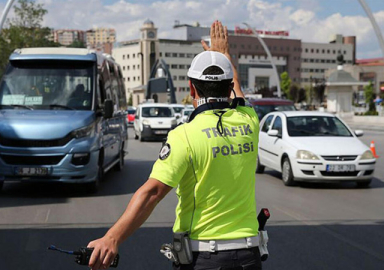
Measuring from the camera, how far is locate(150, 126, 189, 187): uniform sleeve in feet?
9.16

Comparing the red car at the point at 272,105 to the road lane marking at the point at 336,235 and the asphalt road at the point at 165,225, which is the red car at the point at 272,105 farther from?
the road lane marking at the point at 336,235

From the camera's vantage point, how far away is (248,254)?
2.90m

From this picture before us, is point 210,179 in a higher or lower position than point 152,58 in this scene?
lower

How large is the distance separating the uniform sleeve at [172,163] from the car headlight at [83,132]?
838cm

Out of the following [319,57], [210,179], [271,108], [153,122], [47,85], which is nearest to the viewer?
[210,179]

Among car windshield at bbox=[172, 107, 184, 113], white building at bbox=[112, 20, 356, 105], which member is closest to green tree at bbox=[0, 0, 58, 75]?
car windshield at bbox=[172, 107, 184, 113]

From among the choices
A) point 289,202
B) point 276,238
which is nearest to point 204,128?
point 276,238

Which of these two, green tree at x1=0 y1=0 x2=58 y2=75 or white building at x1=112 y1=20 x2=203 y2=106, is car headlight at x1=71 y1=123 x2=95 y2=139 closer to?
green tree at x1=0 y1=0 x2=58 y2=75

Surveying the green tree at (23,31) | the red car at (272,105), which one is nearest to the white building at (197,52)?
the green tree at (23,31)

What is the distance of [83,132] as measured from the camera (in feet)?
36.6

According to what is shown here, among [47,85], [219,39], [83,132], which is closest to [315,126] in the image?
[83,132]

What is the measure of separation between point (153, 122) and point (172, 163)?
86.6 feet

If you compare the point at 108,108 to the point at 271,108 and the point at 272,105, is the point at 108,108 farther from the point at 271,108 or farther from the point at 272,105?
Result: the point at 272,105

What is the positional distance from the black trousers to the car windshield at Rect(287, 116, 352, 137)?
10.7 meters
